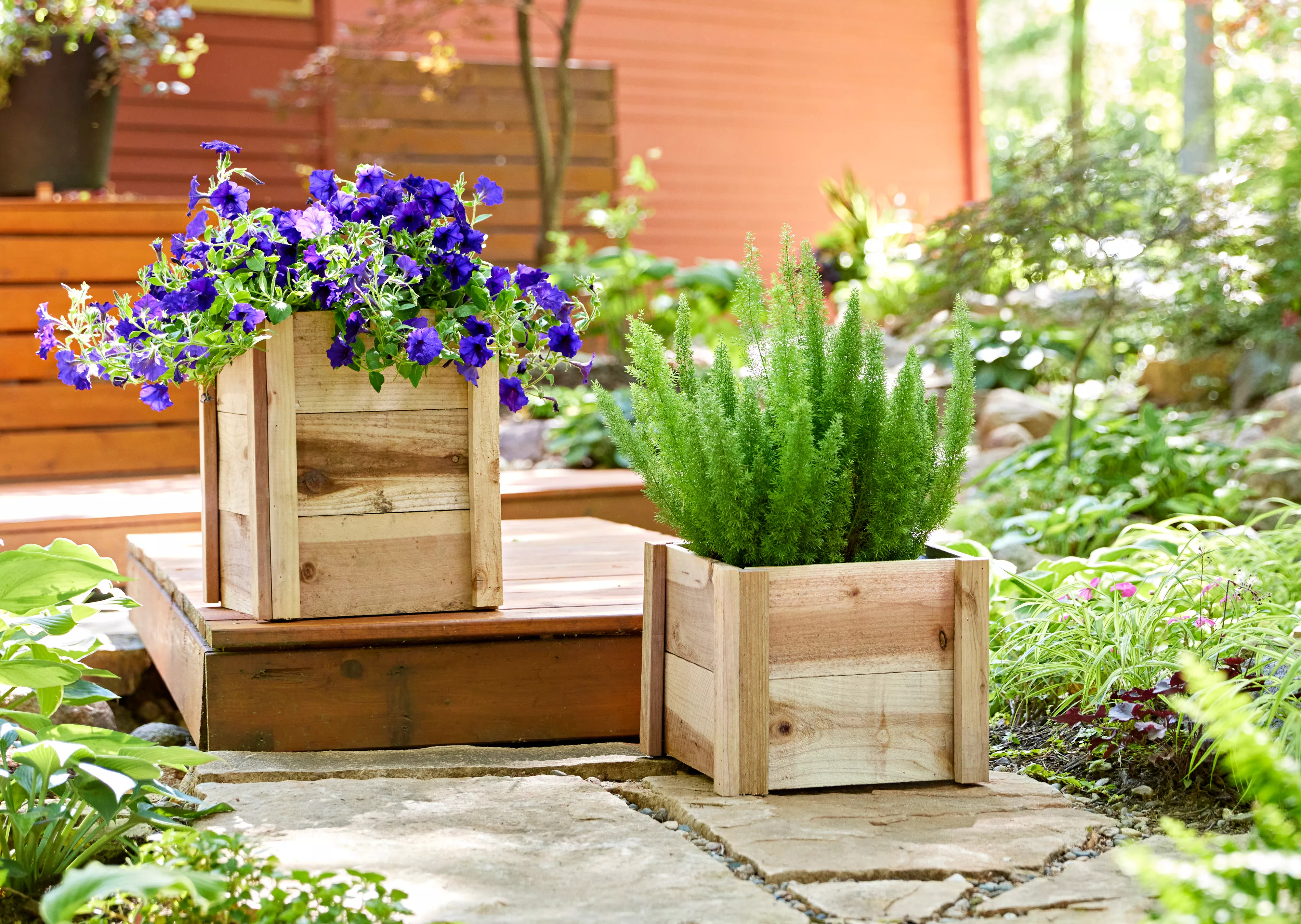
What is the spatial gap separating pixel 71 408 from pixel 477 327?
3.24 meters

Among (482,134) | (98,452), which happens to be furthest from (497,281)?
(482,134)

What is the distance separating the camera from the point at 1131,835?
1831mm

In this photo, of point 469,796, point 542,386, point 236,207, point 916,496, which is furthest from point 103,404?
point 916,496

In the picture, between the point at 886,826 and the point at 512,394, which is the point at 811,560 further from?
the point at 512,394

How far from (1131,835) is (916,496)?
1.89ft

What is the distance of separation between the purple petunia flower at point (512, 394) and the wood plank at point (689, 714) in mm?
519

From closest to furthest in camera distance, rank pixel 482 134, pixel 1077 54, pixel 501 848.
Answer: pixel 501 848 → pixel 482 134 → pixel 1077 54

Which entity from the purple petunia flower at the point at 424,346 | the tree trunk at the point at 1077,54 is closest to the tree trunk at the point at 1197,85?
the tree trunk at the point at 1077,54

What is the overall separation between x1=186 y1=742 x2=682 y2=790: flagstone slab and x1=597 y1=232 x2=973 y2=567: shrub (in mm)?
399

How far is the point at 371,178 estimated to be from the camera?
6.89 feet

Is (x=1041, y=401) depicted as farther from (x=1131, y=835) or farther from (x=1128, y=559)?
(x=1131, y=835)

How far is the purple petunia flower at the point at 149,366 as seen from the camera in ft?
6.79

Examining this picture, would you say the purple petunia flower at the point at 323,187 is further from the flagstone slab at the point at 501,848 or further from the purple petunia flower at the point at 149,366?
the flagstone slab at the point at 501,848

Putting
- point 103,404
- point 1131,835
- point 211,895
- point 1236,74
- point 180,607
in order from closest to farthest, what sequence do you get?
point 211,895 → point 1131,835 → point 180,607 → point 103,404 → point 1236,74
